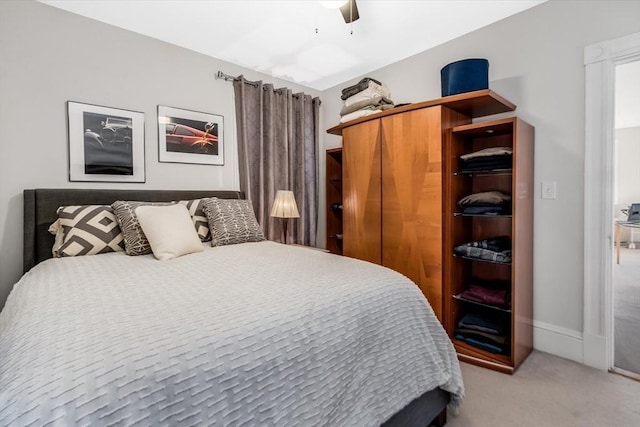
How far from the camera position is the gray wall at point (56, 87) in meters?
2.16

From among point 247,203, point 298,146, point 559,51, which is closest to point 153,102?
point 247,203

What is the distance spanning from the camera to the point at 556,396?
5.75ft

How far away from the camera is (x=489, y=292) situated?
2.25 meters

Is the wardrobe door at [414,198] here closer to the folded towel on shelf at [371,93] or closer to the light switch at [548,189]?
→ the folded towel on shelf at [371,93]

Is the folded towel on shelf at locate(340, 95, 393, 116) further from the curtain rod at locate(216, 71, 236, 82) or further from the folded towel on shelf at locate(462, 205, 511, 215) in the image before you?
the curtain rod at locate(216, 71, 236, 82)

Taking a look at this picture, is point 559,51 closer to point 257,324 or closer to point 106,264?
point 257,324

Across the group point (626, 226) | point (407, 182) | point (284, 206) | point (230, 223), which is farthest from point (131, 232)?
point (626, 226)

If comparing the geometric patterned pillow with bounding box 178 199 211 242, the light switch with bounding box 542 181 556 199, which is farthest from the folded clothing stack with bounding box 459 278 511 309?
the geometric patterned pillow with bounding box 178 199 211 242

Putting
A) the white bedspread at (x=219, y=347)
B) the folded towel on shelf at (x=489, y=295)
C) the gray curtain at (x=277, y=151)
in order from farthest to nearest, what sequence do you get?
the gray curtain at (x=277, y=151), the folded towel on shelf at (x=489, y=295), the white bedspread at (x=219, y=347)

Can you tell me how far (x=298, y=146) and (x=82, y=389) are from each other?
10.9ft

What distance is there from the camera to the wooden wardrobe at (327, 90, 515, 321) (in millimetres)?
2232

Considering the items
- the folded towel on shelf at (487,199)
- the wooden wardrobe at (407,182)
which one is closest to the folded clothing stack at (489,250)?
the wooden wardrobe at (407,182)

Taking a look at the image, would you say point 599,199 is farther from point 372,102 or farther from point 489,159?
point 372,102

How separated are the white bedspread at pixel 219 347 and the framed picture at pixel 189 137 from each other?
1.54 m
